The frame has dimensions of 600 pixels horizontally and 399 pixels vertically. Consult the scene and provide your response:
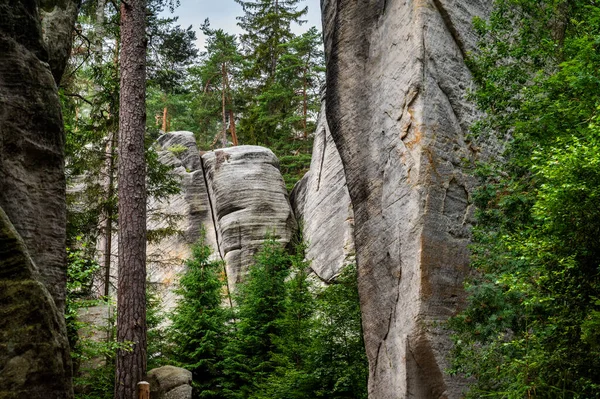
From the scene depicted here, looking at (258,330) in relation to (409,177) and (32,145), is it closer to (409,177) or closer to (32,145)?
(409,177)

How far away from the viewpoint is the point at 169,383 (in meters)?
11.1

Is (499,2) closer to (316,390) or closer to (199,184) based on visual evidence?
(316,390)

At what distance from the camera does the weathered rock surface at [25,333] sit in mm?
4000

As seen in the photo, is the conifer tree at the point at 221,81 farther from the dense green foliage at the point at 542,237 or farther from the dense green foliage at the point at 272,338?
the dense green foliage at the point at 542,237

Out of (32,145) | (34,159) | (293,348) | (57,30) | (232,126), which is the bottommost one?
(293,348)

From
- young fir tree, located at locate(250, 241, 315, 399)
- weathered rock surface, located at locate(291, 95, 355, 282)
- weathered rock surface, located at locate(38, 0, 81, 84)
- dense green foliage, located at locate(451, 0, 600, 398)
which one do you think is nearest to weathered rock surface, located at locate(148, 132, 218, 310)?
weathered rock surface, located at locate(291, 95, 355, 282)

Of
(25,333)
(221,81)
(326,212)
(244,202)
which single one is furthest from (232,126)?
(25,333)

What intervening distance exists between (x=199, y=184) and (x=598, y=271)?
732 inches

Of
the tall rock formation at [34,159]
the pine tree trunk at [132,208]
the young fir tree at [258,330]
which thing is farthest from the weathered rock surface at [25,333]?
the young fir tree at [258,330]

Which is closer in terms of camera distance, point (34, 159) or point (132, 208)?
point (34, 159)

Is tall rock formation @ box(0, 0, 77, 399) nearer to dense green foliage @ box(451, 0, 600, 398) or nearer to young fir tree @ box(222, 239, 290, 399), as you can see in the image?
dense green foliage @ box(451, 0, 600, 398)

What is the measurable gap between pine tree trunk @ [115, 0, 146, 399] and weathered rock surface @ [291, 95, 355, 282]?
312 inches

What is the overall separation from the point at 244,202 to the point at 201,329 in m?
8.98

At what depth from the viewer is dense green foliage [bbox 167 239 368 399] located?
11781 millimetres
